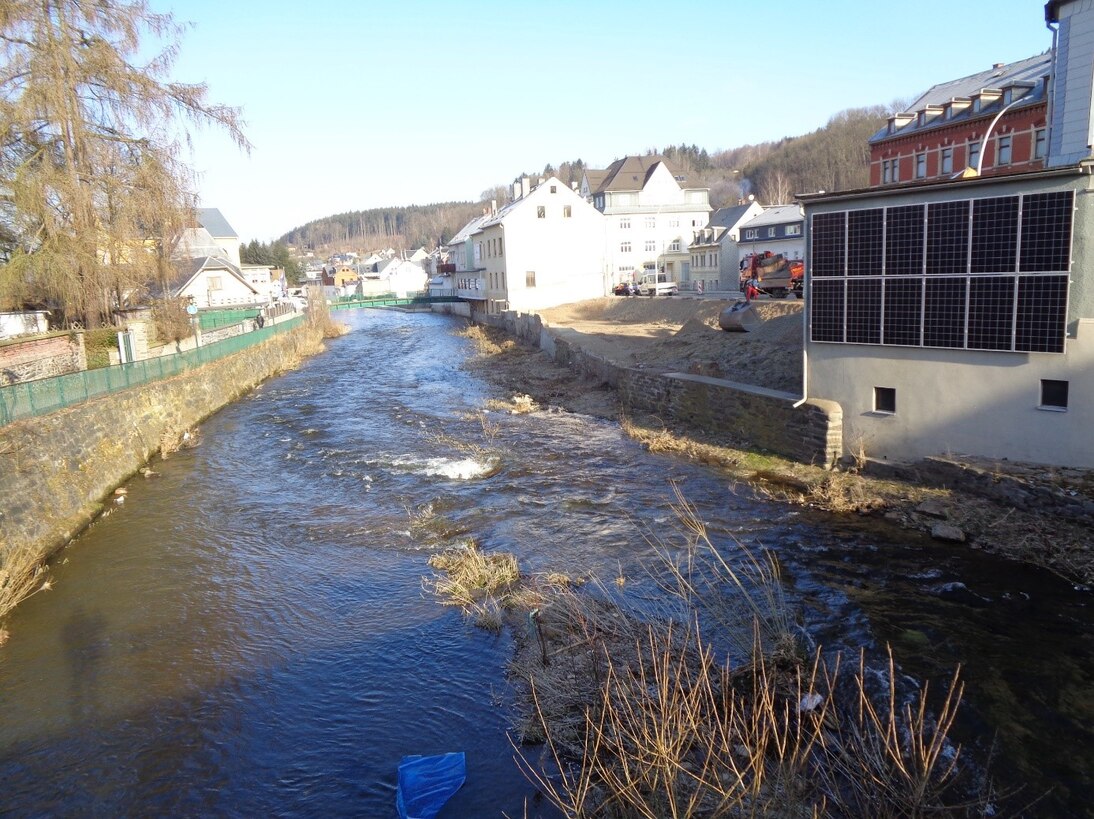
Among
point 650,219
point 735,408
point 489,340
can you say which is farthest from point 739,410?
point 650,219

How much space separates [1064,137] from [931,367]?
24.8 feet

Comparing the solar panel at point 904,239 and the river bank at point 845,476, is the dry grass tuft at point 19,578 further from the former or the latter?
the solar panel at point 904,239

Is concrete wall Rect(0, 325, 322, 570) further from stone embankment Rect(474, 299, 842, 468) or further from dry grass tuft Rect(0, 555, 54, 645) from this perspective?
stone embankment Rect(474, 299, 842, 468)

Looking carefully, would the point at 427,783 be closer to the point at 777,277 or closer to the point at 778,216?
the point at 777,277

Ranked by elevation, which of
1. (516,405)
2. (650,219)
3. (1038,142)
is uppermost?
(650,219)

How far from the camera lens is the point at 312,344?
4691 centimetres

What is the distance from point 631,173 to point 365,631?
6985 centimetres

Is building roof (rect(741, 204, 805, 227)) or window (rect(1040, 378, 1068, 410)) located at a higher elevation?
building roof (rect(741, 204, 805, 227))

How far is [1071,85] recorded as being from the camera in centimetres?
1706

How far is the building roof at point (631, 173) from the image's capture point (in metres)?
72.2

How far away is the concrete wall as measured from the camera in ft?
43.1

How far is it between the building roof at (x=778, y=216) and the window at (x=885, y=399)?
34.2 metres

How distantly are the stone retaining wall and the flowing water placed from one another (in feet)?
6.74

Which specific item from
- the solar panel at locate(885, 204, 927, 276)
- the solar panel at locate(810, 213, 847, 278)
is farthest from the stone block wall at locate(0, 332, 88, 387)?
the solar panel at locate(885, 204, 927, 276)
